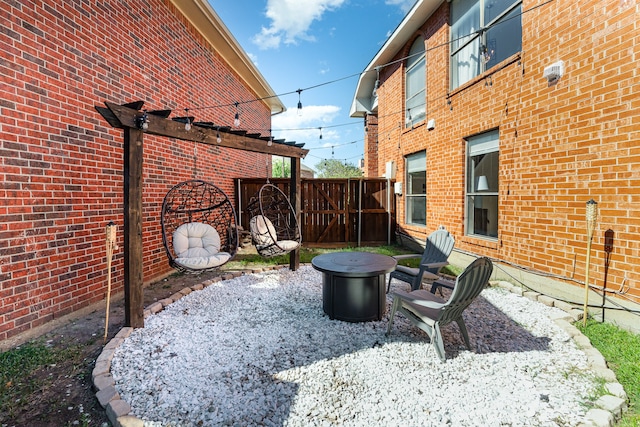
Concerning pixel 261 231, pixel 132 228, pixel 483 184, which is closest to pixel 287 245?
pixel 261 231

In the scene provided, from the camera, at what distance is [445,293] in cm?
438

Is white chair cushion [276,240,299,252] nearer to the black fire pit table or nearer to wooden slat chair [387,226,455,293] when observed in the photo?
the black fire pit table

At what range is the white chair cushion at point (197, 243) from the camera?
4.31 meters

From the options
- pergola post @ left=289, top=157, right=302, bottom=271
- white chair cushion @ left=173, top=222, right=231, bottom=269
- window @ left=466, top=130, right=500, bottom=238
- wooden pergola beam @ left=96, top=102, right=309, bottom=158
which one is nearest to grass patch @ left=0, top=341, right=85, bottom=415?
white chair cushion @ left=173, top=222, right=231, bottom=269

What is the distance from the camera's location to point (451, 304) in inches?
96.0

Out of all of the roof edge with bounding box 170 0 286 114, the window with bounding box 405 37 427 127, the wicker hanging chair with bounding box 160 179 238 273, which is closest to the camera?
the wicker hanging chair with bounding box 160 179 238 273

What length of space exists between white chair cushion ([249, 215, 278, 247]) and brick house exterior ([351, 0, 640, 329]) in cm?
337

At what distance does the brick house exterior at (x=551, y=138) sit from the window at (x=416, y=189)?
0.73 metres

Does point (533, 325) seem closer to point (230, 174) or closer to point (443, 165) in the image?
Result: point (443, 165)

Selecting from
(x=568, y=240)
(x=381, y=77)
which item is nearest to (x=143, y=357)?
(x=568, y=240)

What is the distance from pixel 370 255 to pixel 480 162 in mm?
2743

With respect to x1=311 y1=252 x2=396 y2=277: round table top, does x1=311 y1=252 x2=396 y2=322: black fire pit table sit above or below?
below

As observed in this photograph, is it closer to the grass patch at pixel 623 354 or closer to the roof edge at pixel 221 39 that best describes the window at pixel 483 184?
the grass patch at pixel 623 354

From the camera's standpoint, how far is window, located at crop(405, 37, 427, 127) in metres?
6.84
